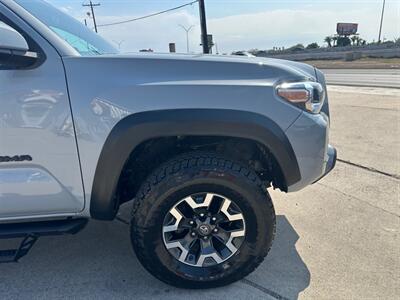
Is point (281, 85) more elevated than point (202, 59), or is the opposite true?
point (202, 59)

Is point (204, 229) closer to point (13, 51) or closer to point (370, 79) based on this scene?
point (13, 51)

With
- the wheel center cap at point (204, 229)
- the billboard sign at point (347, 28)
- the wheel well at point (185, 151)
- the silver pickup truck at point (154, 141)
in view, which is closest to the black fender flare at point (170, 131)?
the silver pickup truck at point (154, 141)

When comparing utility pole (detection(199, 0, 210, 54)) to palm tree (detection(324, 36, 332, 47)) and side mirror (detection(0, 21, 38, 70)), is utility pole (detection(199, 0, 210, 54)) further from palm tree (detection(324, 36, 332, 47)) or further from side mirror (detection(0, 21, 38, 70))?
palm tree (detection(324, 36, 332, 47))

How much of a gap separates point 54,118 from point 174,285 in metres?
1.36

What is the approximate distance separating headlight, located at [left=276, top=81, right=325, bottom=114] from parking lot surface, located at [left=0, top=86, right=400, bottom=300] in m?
1.21

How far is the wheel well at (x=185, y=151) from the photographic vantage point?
2.45 meters

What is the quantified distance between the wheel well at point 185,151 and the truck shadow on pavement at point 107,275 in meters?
0.57

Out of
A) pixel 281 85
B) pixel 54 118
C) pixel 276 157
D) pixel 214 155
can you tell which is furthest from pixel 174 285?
pixel 281 85

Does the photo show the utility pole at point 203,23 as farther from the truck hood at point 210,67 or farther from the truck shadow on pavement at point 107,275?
the truck hood at point 210,67

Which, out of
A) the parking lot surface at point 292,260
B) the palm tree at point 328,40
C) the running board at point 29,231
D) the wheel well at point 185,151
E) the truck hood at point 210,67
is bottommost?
the palm tree at point 328,40

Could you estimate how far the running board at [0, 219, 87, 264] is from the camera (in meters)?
2.24

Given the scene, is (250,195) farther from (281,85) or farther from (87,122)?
(87,122)

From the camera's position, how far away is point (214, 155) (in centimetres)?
235

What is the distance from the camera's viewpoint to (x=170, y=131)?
221 cm
